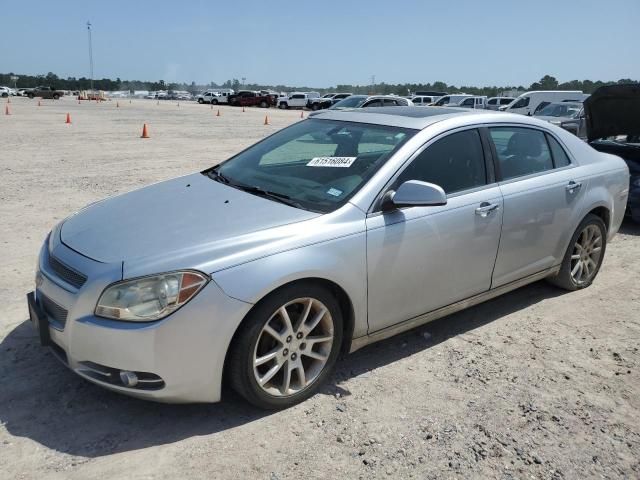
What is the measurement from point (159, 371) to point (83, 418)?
65 cm

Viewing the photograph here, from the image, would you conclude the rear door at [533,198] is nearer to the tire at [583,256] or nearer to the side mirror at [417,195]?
the tire at [583,256]

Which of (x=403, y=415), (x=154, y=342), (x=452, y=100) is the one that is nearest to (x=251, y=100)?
(x=452, y=100)

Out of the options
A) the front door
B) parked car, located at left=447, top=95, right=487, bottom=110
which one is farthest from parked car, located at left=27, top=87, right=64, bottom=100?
the front door

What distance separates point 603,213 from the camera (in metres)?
4.95

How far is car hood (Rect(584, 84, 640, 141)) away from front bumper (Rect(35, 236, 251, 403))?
6.45m

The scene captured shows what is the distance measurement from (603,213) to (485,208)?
5.96 ft

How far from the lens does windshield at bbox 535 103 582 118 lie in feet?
55.4

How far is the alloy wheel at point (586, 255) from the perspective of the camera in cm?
483

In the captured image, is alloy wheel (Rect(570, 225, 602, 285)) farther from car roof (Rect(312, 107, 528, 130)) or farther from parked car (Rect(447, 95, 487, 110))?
parked car (Rect(447, 95, 487, 110))

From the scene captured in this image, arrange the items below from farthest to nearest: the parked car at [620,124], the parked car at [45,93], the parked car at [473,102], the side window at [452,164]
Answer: the parked car at [45,93]
the parked car at [473,102]
the parked car at [620,124]
the side window at [452,164]

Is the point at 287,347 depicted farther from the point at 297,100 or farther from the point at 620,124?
the point at 297,100

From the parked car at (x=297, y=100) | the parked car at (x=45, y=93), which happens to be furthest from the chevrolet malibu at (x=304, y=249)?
the parked car at (x=45, y=93)

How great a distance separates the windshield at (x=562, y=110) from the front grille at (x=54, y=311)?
16.7m

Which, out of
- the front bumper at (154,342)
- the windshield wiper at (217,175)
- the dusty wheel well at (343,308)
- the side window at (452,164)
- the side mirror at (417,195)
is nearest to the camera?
the front bumper at (154,342)
